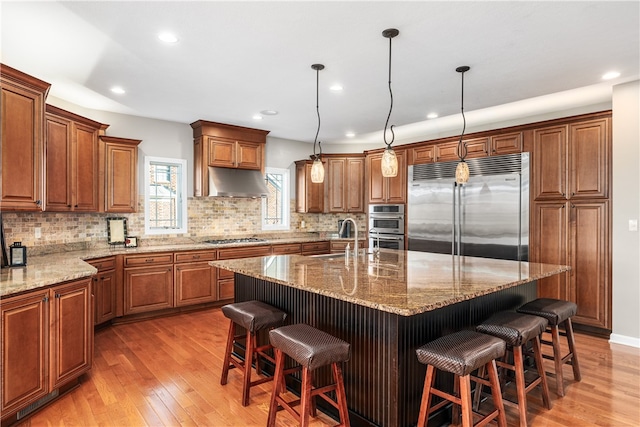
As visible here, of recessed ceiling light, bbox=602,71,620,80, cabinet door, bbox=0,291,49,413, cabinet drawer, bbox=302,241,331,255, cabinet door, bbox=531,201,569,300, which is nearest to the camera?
cabinet door, bbox=0,291,49,413

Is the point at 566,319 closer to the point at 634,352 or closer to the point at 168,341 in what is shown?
the point at 634,352

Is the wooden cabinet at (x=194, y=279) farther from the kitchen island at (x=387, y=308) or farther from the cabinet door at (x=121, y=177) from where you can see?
the kitchen island at (x=387, y=308)

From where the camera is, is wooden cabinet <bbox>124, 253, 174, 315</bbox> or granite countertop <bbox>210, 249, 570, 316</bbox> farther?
wooden cabinet <bbox>124, 253, 174, 315</bbox>

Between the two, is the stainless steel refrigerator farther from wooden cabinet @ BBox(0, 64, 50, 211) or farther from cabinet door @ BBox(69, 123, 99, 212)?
wooden cabinet @ BBox(0, 64, 50, 211)

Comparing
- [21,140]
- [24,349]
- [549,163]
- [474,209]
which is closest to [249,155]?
[21,140]

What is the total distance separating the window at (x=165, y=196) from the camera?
5.15m

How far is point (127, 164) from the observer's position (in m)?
4.70

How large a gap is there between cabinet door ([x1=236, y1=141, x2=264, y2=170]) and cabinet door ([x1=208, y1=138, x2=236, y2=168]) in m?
0.08

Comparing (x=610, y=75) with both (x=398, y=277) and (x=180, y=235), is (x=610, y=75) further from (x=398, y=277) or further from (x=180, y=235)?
(x=180, y=235)

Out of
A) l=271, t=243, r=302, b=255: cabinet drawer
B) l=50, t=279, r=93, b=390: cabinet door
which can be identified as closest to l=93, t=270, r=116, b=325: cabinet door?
l=50, t=279, r=93, b=390: cabinet door

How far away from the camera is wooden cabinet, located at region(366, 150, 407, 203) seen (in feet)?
19.5

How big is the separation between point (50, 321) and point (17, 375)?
351 mm

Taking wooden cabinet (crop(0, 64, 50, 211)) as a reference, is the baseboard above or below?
below

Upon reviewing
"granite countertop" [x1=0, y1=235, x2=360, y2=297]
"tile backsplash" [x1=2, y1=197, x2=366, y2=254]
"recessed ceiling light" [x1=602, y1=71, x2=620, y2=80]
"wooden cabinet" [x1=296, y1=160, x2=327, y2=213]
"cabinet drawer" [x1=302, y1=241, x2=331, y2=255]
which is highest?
"recessed ceiling light" [x1=602, y1=71, x2=620, y2=80]
